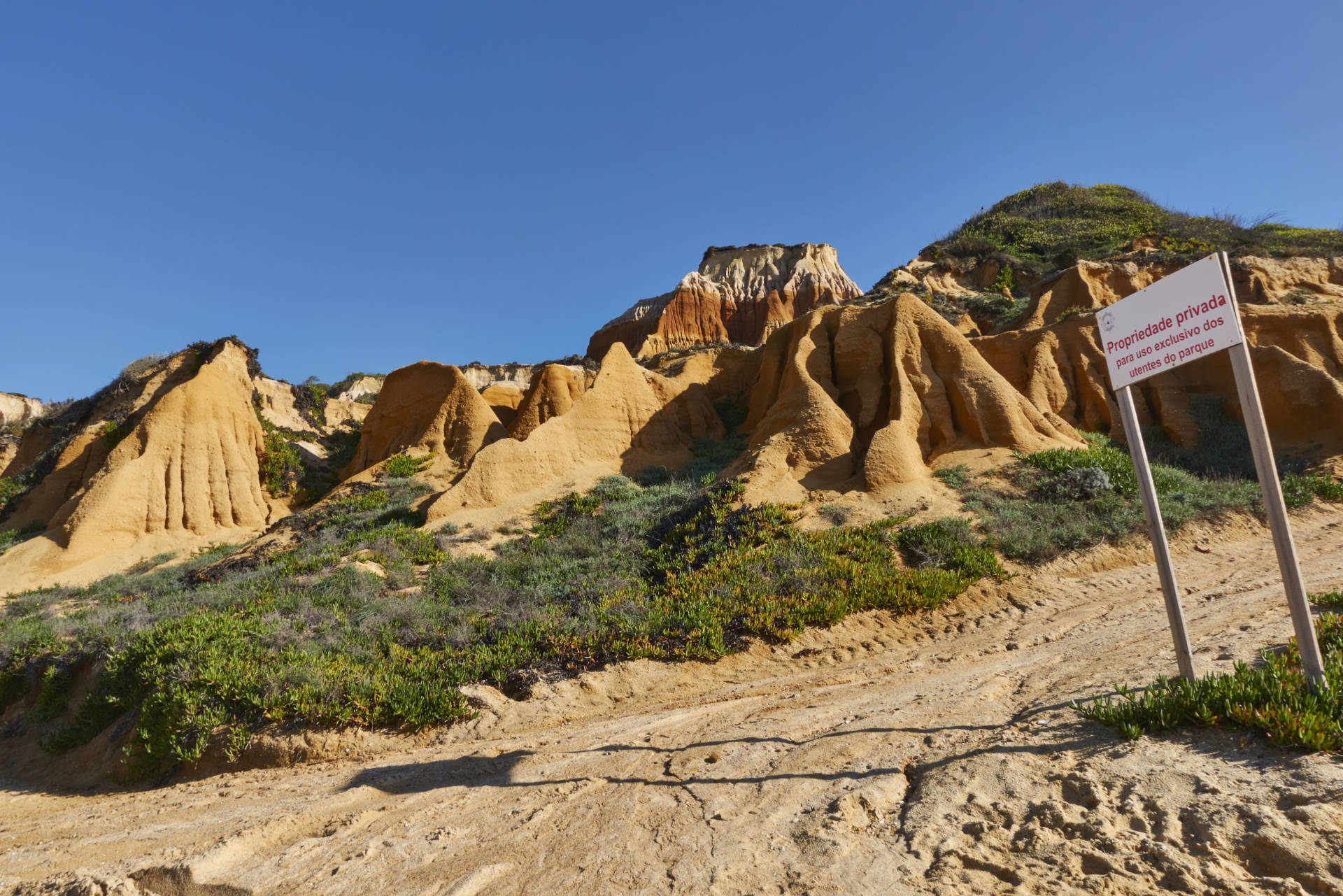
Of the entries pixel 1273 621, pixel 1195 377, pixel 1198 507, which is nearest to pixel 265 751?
pixel 1273 621

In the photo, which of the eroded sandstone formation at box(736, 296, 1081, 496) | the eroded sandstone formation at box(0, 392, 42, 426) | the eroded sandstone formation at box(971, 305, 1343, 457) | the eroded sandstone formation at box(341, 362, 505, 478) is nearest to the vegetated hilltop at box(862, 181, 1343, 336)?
the eroded sandstone formation at box(971, 305, 1343, 457)

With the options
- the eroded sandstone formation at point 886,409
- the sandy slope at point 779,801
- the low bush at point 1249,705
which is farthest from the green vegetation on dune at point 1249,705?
the eroded sandstone formation at point 886,409

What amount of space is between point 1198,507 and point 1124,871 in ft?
37.3

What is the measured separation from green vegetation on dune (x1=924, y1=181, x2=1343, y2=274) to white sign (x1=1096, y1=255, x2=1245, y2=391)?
Result: 27.3 m

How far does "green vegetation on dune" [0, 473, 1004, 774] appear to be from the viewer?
683 centimetres

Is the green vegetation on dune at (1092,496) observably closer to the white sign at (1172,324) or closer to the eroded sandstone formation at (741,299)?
the white sign at (1172,324)

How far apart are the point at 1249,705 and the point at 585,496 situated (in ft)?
45.0

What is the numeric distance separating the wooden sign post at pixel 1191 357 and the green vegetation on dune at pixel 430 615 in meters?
4.33

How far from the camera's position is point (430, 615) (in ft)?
30.4

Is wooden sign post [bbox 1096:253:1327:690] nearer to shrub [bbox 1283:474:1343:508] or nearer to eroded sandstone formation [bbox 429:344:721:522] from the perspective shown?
shrub [bbox 1283:474:1343:508]

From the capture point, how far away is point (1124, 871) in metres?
2.89

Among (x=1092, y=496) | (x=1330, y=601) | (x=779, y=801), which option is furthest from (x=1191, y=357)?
(x=1092, y=496)

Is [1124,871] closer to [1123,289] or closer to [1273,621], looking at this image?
[1273,621]

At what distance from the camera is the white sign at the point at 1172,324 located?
159 inches
